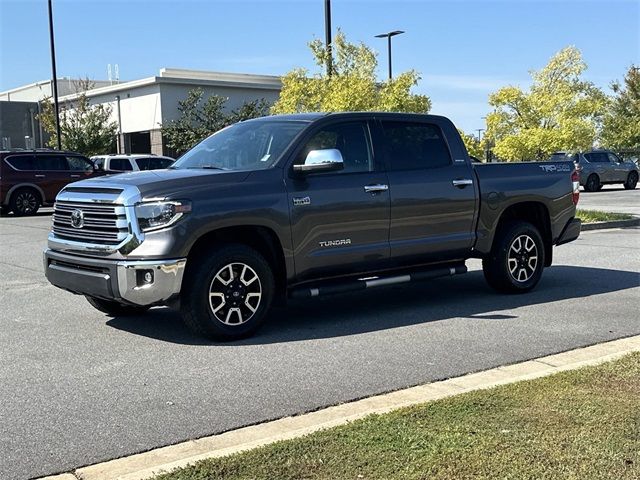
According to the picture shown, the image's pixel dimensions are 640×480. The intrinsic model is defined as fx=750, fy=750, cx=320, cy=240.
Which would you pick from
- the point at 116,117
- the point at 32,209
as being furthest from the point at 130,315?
the point at 116,117

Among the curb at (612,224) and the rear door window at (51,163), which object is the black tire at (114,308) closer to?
the curb at (612,224)

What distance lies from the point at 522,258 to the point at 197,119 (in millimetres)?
30642

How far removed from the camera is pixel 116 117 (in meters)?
42.2

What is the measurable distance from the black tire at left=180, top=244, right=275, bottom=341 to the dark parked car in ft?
58.2

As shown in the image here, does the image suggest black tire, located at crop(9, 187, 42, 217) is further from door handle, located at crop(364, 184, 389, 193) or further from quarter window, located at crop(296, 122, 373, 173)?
door handle, located at crop(364, 184, 389, 193)

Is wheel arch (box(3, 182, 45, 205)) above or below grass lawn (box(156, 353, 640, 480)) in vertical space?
above

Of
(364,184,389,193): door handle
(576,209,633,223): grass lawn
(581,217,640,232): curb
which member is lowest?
(581,217,640,232): curb

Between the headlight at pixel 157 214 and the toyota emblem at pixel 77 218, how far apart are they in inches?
29.5

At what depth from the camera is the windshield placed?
23.2ft

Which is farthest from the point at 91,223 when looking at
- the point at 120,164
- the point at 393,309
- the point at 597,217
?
the point at 120,164

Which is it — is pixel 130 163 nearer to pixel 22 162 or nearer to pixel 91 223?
pixel 22 162

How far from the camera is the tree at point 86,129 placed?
38312 millimetres

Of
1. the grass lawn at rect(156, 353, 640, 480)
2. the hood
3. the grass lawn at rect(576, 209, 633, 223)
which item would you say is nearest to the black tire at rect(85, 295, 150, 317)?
the hood

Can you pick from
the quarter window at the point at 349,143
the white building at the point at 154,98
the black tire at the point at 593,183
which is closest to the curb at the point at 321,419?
the quarter window at the point at 349,143
